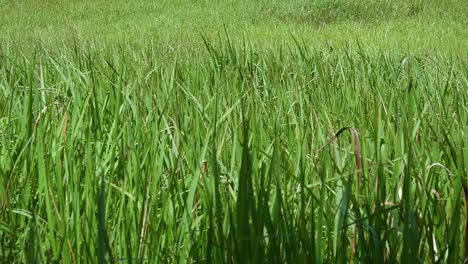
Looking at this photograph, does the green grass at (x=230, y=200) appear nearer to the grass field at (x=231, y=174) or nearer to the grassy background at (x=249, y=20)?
the grass field at (x=231, y=174)

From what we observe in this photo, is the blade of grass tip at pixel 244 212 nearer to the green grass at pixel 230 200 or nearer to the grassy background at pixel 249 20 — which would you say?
the green grass at pixel 230 200

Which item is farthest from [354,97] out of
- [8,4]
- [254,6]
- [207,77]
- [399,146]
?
[8,4]

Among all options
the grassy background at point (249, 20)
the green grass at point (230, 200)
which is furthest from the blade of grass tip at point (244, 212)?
the grassy background at point (249, 20)

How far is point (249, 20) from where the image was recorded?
20.4 feet

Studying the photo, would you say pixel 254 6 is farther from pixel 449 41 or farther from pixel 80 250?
pixel 80 250

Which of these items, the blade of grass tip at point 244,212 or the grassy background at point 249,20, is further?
the grassy background at point 249,20

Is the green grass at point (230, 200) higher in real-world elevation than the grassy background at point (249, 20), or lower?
lower

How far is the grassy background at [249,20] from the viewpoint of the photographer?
4938mm

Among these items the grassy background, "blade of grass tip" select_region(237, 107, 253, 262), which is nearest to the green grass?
"blade of grass tip" select_region(237, 107, 253, 262)

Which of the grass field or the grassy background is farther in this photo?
the grassy background

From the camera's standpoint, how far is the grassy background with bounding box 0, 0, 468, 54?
16.2 feet

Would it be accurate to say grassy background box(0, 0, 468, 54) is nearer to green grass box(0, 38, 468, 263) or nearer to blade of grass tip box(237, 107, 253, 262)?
green grass box(0, 38, 468, 263)

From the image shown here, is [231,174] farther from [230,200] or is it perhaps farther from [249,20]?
[249,20]

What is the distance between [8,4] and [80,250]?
8520mm
